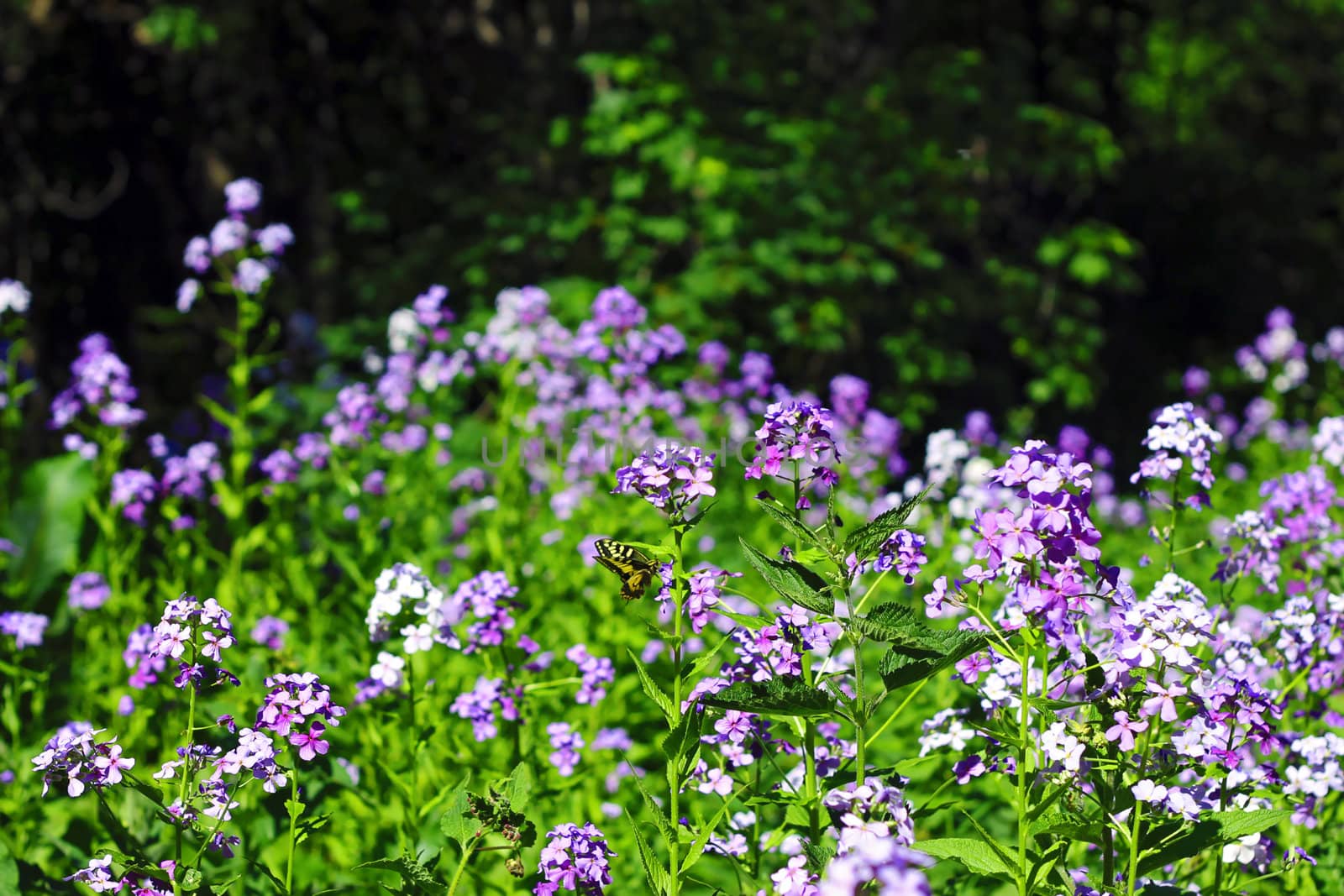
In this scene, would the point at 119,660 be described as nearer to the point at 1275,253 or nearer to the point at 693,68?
the point at 693,68

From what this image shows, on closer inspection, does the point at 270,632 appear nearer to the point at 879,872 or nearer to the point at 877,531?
the point at 877,531

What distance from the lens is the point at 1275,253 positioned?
12672 millimetres

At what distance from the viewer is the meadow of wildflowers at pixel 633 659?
170cm

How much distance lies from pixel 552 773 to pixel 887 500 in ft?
7.14

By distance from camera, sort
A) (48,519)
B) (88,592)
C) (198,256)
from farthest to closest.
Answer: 1. (48,519)
2. (198,256)
3. (88,592)

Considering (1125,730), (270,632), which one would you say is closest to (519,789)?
(1125,730)

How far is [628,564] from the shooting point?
1847mm

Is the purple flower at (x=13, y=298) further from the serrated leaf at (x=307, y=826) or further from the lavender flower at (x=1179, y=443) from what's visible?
the lavender flower at (x=1179, y=443)

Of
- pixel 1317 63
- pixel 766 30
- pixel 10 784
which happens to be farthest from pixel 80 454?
pixel 1317 63

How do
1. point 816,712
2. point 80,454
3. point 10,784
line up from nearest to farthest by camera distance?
point 816,712 < point 10,784 < point 80,454

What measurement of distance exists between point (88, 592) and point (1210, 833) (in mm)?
2837

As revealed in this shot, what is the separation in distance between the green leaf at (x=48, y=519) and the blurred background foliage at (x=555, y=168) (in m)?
2.15

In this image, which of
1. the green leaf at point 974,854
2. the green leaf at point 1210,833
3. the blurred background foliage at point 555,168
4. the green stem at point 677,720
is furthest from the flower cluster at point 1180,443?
the blurred background foliage at point 555,168

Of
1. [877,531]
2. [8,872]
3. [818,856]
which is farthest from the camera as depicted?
[8,872]
